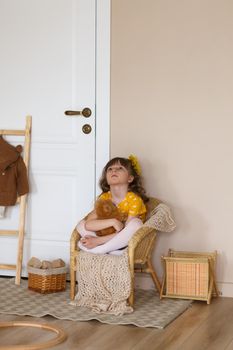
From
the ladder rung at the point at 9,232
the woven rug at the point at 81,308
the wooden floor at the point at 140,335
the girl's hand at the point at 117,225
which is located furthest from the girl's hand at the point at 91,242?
the ladder rung at the point at 9,232

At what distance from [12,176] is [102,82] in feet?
2.74

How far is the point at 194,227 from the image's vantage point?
454 cm

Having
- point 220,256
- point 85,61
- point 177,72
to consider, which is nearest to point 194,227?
point 220,256

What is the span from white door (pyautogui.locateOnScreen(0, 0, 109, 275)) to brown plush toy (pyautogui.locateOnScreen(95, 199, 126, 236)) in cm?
43

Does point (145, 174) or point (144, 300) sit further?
point (145, 174)

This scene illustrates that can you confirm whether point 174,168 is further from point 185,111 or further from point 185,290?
point 185,290

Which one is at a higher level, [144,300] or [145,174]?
[145,174]

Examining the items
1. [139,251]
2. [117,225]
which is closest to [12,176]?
[117,225]

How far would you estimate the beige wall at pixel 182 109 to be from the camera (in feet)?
14.5

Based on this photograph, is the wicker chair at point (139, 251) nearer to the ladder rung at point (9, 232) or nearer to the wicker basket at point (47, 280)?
the wicker basket at point (47, 280)

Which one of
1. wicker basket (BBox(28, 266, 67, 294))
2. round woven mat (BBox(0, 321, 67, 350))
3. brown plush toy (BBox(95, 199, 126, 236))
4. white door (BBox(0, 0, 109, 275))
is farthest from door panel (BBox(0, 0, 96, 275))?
round woven mat (BBox(0, 321, 67, 350))

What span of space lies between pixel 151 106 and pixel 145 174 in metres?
0.42

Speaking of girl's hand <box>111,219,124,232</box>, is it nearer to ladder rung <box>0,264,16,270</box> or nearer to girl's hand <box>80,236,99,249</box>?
girl's hand <box>80,236,99,249</box>

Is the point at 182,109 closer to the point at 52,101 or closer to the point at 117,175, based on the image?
the point at 117,175
